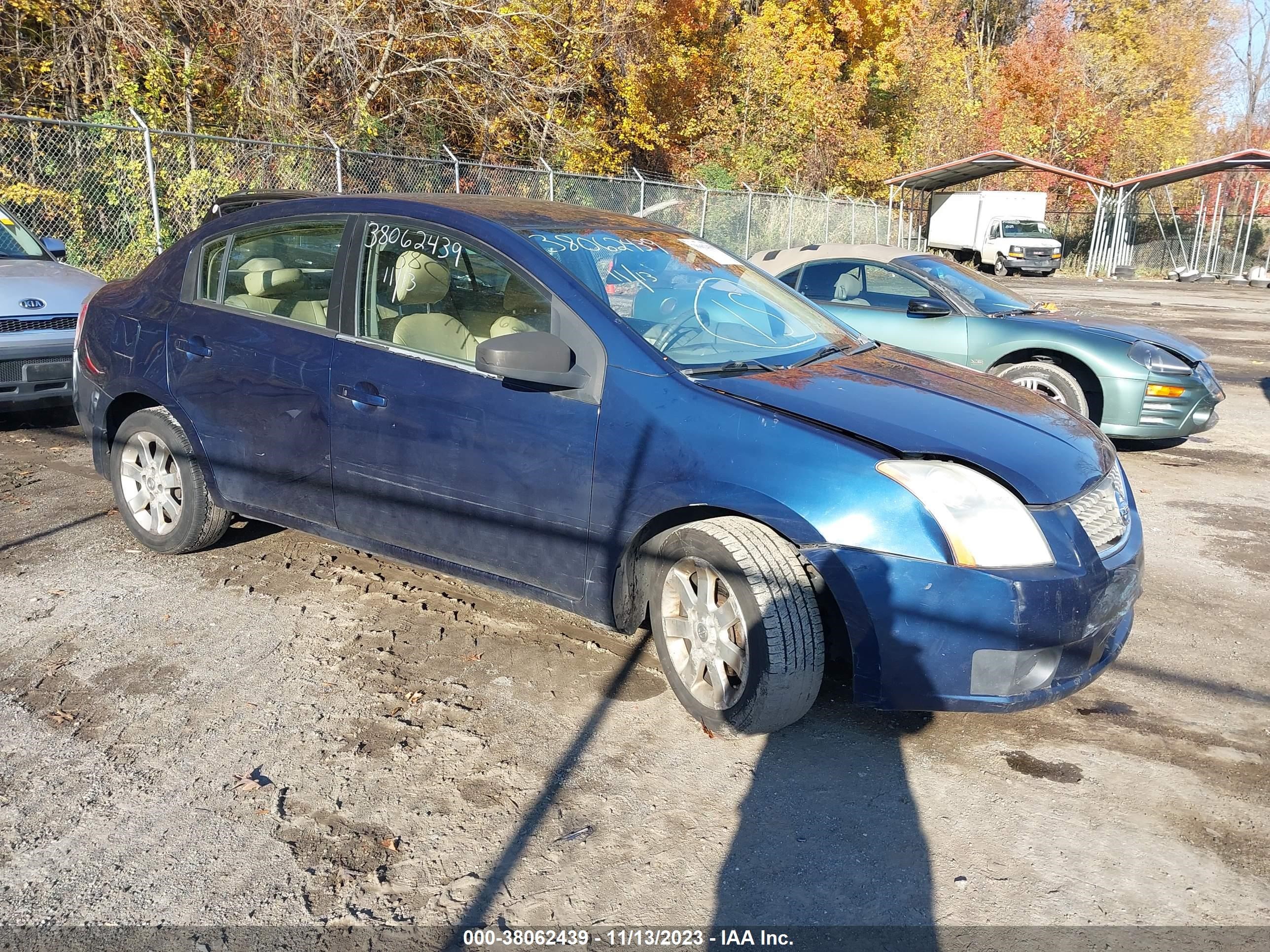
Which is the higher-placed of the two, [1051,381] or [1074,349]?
[1074,349]

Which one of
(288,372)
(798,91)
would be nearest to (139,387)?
(288,372)

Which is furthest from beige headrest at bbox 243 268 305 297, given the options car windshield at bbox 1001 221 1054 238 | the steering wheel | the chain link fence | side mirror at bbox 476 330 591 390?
car windshield at bbox 1001 221 1054 238

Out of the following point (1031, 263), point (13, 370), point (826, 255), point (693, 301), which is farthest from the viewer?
point (1031, 263)

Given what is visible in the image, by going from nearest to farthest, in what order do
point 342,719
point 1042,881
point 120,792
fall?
point 1042,881
point 120,792
point 342,719

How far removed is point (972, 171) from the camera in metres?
35.0

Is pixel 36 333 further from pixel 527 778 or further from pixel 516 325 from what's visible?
pixel 527 778

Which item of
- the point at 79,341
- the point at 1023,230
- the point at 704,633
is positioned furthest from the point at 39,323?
the point at 1023,230

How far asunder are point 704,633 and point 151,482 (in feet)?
9.86

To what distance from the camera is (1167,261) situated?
3769 centimetres

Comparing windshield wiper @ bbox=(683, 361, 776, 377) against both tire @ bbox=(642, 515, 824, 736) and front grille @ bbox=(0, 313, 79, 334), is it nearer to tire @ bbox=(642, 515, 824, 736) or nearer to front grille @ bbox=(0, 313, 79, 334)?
tire @ bbox=(642, 515, 824, 736)

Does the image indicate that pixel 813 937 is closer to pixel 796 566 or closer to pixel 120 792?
pixel 796 566

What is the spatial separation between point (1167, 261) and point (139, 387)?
4045cm

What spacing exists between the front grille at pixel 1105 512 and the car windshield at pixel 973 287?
4511 millimetres

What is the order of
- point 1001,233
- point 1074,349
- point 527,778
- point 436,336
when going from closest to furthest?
point 527,778
point 436,336
point 1074,349
point 1001,233
